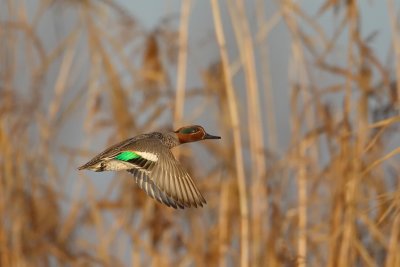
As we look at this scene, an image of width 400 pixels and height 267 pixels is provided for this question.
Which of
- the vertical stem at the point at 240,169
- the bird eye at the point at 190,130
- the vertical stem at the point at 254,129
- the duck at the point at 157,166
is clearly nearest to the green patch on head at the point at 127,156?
the duck at the point at 157,166

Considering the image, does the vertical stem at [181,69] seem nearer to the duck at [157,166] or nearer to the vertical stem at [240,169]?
the vertical stem at [240,169]

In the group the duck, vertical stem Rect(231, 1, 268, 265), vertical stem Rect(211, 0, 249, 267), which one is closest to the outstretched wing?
the duck

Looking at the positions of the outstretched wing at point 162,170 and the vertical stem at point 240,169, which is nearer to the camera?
the outstretched wing at point 162,170

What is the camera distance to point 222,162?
120 inches

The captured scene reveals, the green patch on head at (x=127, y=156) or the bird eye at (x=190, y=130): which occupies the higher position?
the bird eye at (x=190, y=130)

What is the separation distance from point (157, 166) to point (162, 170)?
0.05 ft

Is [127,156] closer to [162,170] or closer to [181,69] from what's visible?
[162,170]

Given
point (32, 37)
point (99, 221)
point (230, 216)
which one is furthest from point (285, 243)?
point (32, 37)

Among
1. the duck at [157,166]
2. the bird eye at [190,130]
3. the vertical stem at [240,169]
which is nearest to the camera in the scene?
the duck at [157,166]

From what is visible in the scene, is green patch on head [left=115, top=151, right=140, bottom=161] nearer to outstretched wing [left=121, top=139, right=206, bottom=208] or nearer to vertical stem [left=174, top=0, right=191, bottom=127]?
outstretched wing [left=121, top=139, right=206, bottom=208]

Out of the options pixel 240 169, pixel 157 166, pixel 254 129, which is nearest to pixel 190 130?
pixel 157 166

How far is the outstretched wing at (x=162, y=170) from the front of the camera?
65.4 inches

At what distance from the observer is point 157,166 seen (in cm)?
173

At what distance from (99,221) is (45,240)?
0.23 metres
